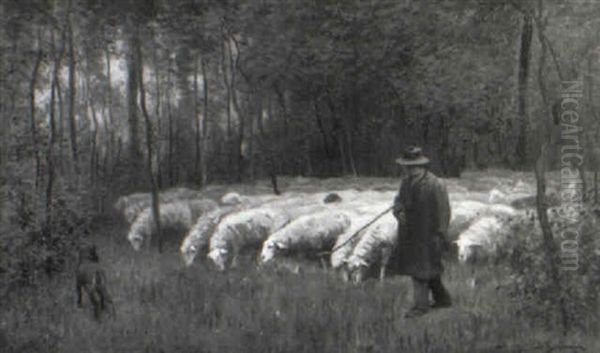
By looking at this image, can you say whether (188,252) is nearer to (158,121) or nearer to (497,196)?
(158,121)

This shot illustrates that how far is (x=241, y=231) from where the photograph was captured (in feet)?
37.2

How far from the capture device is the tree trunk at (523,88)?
28.4 ft

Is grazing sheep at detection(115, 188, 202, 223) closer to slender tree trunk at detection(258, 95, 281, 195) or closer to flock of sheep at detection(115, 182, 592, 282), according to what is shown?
flock of sheep at detection(115, 182, 592, 282)

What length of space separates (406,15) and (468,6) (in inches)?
56.6

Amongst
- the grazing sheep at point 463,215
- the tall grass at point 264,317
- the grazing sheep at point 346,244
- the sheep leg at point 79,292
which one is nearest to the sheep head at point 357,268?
the grazing sheep at point 346,244

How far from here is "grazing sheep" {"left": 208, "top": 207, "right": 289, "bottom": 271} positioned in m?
10.9

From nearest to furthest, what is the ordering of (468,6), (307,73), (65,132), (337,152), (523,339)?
1. (523,339)
2. (468,6)
3. (65,132)
4. (307,73)
5. (337,152)

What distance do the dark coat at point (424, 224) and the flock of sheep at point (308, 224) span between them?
1389mm

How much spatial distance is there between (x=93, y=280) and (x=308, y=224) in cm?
394

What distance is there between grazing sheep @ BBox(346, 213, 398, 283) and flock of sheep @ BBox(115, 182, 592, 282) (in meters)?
0.01

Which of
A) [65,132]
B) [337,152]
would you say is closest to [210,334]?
[65,132]

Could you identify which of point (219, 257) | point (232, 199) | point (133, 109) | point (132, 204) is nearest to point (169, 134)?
point (133, 109)

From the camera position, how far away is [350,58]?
12359 mm

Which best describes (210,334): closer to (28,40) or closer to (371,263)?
(371,263)
